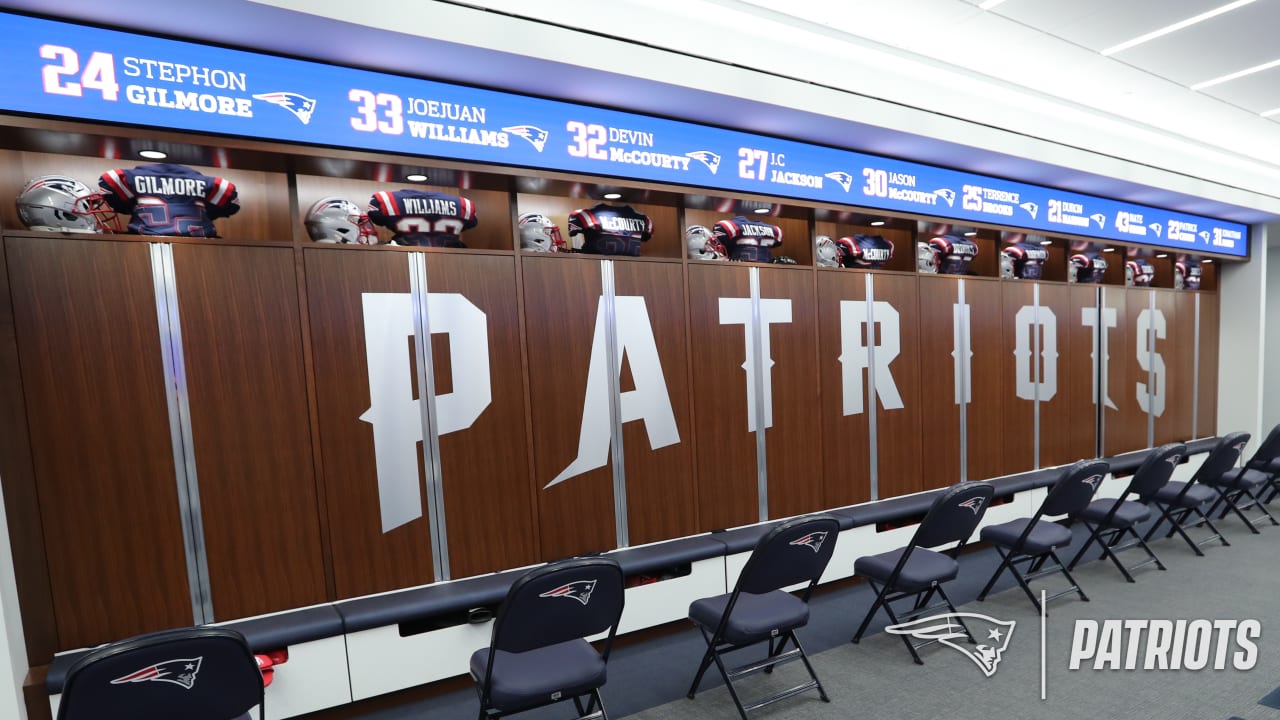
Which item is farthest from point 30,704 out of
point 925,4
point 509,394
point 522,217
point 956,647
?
point 925,4

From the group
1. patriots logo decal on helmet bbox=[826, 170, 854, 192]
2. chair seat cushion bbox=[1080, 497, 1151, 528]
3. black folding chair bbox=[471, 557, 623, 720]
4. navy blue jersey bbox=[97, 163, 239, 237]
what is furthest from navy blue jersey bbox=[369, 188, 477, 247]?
chair seat cushion bbox=[1080, 497, 1151, 528]

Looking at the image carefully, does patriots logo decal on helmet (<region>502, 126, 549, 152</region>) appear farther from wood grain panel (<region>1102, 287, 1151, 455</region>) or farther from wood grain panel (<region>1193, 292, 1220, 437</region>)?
wood grain panel (<region>1193, 292, 1220, 437</region>)

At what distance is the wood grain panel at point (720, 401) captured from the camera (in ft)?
12.0

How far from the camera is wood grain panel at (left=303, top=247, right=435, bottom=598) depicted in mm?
2766

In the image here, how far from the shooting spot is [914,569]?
297cm

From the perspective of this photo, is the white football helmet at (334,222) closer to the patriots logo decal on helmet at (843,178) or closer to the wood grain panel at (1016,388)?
the patriots logo decal on helmet at (843,178)

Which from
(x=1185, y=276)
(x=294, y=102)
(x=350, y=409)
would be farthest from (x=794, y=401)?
(x=1185, y=276)

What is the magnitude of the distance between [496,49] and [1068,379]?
551cm

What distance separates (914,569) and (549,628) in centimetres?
187

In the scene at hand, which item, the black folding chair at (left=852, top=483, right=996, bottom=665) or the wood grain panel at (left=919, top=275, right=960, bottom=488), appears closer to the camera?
the black folding chair at (left=852, top=483, right=996, bottom=665)

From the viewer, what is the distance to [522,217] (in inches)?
131

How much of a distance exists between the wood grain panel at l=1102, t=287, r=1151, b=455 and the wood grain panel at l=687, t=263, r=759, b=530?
13.9 ft

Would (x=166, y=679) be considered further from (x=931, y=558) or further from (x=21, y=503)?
(x=931, y=558)

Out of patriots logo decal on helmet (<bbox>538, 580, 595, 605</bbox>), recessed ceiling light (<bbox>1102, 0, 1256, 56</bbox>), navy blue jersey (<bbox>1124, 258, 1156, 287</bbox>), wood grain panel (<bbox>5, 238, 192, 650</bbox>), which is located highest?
recessed ceiling light (<bbox>1102, 0, 1256, 56</bbox>)
